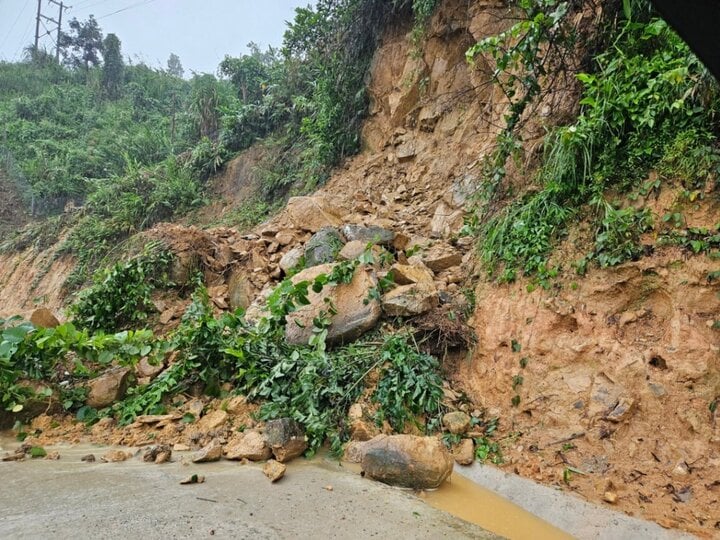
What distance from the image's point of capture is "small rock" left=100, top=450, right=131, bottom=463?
102 inches

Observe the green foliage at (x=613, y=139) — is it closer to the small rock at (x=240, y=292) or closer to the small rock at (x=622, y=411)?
the small rock at (x=622, y=411)

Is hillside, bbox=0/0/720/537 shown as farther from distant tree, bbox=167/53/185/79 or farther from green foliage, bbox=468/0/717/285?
distant tree, bbox=167/53/185/79

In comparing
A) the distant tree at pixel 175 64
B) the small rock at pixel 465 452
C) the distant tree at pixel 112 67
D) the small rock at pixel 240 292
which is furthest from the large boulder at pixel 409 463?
the distant tree at pixel 175 64

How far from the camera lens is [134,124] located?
725 inches

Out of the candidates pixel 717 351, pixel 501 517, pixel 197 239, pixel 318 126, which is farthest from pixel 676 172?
pixel 318 126

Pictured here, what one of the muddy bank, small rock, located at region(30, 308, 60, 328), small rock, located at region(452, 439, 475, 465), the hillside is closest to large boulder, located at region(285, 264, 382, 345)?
the hillside

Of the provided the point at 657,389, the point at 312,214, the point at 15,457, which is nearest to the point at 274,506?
the point at 15,457

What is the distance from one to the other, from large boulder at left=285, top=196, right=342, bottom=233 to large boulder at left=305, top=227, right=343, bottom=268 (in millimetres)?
575

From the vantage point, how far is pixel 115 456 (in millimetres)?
2611

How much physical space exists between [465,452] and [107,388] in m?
2.99

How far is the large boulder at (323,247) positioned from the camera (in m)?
5.05

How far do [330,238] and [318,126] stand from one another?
409cm

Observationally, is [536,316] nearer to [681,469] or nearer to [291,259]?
[681,469]

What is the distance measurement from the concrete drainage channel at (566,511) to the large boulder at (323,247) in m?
2.92
